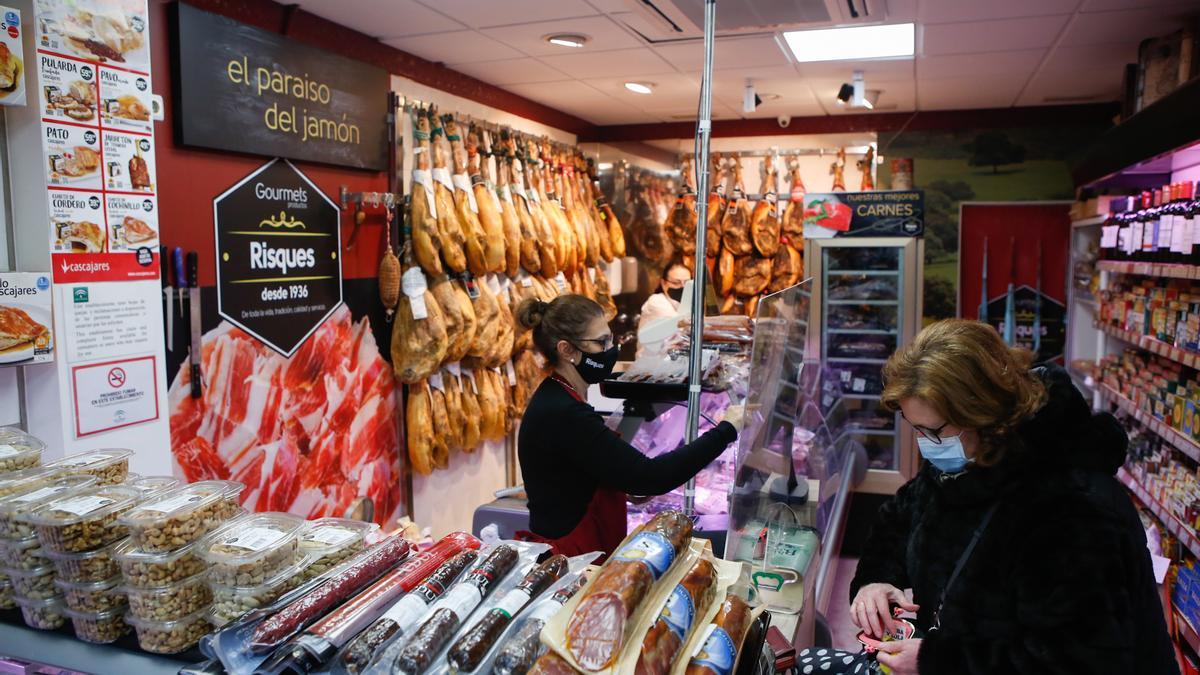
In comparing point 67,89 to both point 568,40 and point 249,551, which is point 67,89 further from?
point 568,40

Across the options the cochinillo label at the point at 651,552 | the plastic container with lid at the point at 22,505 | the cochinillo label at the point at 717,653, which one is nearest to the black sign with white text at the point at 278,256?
the plastic container with lid at the point at 22,505

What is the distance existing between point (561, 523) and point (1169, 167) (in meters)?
4.33

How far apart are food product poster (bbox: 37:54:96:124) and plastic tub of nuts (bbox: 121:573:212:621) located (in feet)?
4.92

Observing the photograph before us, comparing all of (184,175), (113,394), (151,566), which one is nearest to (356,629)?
(151,566)

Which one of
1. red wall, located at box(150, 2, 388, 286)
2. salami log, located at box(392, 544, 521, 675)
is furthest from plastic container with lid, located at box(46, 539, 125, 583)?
red wall, located at box(150, 2, 388, 286)

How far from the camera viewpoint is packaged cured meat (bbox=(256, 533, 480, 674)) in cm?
128

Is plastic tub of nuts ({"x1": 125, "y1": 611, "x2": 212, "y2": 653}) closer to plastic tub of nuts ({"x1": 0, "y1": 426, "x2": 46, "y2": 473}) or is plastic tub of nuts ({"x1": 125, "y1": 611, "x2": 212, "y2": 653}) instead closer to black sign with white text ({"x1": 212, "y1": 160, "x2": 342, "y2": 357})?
plastic tub of nuts ({"x1": 0, "y1": 426, "x2": 46, "y2": 473})

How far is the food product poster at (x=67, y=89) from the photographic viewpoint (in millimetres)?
2295

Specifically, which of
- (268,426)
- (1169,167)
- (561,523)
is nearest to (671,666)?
(561,523)

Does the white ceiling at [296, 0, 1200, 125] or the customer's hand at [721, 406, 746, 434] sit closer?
the customer's hand at [721, 406, 746, 434]

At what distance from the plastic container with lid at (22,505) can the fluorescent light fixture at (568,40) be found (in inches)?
131

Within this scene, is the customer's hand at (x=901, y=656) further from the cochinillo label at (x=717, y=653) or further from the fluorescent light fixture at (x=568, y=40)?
the fluorescent light fixture at (x=568, y=40)

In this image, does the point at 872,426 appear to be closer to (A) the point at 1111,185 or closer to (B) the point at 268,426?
(A) the point at 1111,185

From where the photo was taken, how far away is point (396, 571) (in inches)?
60.2
